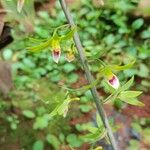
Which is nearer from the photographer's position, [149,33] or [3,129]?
[3,129]

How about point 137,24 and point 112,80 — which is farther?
point 137,24

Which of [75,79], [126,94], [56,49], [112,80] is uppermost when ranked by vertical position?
[56,49]

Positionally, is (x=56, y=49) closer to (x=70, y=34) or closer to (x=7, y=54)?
(x=70, y=34)

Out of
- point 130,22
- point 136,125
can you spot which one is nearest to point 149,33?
Answer: point 130,22

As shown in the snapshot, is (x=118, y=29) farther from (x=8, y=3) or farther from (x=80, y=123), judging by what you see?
(x=8, y=3)

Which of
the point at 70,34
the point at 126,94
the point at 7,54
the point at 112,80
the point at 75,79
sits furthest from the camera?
the point at 7,54

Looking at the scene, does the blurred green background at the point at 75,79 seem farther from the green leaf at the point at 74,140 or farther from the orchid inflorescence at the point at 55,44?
the orchid inflorescence at the point at 55,44

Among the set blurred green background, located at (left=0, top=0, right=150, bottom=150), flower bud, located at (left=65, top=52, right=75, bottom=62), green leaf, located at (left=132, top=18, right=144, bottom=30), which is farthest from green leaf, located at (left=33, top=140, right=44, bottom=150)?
flower bud, located at (left=65, top=52, right=75, bottom=62)

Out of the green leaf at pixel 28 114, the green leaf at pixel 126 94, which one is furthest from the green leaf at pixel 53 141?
the green leaf at pixel 126 94

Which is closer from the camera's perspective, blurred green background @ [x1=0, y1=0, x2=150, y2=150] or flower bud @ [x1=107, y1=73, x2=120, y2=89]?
flower bud @ [x1=107, y1=73, x2=120, y2=89]

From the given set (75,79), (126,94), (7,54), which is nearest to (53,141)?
(75,79)

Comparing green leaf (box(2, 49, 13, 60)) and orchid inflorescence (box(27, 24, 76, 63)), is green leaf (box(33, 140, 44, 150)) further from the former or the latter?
orchid inflorescence (box(27, 24, 76, 63))
